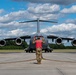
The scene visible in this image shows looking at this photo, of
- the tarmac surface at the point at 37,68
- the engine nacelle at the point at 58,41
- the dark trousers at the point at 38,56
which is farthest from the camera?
the engine nacelle at the point at 58,41

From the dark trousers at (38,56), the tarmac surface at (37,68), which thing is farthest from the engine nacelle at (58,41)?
the dark trousers at (38,56)

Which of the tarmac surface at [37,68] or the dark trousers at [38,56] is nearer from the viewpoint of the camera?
the tarmac surface at [37,68]

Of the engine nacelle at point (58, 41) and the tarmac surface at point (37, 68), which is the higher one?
the engine nacelle at point (58, 41)

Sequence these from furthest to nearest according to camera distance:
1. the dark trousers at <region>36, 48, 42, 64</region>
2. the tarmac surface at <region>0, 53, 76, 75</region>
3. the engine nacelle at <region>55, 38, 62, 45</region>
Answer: the engine nacelle at <region>55, 38, 62, 45</region> → the dark trousers at <region>36, 48, 42, 64</region> → the tarmac surface at <region>0, 53, 76, 75</region>

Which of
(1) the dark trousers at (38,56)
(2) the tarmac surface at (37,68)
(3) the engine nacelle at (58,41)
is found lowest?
(2) the tarmac surface at (37,68)

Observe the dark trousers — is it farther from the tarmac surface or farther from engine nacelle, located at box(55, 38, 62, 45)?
engine nacelle, located at box(55, 38, 62, 45)

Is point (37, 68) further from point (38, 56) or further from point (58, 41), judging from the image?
point (58, 41)

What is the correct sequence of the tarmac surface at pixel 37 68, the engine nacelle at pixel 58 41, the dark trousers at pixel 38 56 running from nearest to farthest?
the tarmac surface at pixel 37 68
the dark trousers at pixel 38 56
the engine nacelle at pixel 58 41

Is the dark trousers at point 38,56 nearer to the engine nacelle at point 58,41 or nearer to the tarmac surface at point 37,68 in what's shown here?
the tarmac surface at point 37,68

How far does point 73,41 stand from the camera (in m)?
47.3

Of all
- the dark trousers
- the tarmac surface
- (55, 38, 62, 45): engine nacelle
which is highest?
(55, 38, 62, 45): engine nacelle

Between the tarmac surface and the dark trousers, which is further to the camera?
A: the dark trousers

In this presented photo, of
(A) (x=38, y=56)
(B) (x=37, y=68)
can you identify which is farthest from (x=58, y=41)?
(B) (x=37, y=68)

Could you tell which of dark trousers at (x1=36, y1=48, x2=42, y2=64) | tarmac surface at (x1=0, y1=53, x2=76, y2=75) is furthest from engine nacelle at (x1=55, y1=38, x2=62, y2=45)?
dark trousers at (x1=36, y1=48, x2=42, y2=64)
